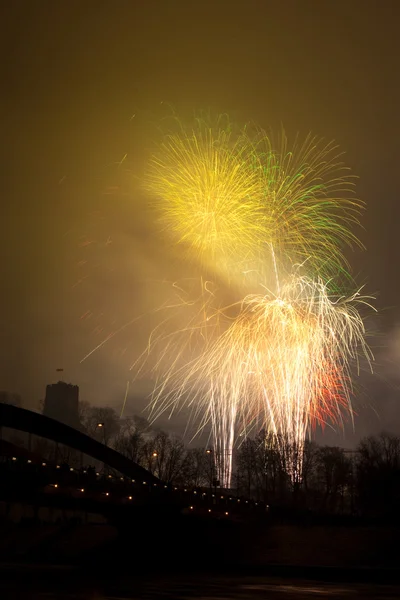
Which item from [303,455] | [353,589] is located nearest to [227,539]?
[353,589]

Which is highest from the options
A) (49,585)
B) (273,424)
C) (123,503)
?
(273,424)

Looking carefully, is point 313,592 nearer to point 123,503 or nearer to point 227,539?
point 123,503

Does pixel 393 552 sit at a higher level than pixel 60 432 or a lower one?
lower

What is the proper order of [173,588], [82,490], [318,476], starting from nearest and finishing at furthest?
1. [173,588]
2. [82,490]
3. [318,476]

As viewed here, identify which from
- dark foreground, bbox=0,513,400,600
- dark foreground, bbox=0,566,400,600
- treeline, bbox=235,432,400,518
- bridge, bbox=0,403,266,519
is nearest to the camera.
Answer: dark foreground, bbox=0,566,400,600

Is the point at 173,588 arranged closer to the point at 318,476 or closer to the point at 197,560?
the point at 197,560

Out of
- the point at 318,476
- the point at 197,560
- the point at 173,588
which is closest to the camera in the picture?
the point at 173,588

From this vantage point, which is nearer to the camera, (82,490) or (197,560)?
(82,490)

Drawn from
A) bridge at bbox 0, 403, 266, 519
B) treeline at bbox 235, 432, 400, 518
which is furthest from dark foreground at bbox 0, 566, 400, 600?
treeline at bbox 235, 432, 400, 518

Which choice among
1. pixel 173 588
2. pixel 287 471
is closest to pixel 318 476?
pixel 287 471

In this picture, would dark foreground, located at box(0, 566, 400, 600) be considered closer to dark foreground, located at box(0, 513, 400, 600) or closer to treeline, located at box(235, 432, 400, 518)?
dark foreground, located at box(0, 513, 400, 600)

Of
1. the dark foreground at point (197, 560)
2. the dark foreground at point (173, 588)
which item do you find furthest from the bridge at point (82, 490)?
the dark foreground at point (173, 588)
